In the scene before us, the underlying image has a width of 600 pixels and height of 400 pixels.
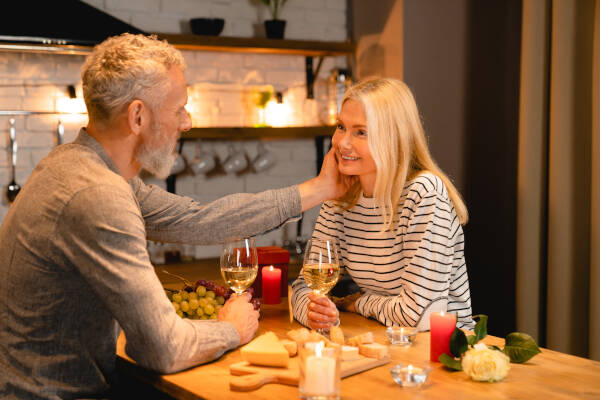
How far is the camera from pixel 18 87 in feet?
10.9

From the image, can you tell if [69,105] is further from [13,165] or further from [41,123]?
[13,165]

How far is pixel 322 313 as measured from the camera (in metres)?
1.82

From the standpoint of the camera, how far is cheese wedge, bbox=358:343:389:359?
1.54 meters

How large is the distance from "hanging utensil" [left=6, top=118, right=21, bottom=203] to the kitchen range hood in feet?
1.73

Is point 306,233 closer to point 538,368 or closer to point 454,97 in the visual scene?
point 454,97

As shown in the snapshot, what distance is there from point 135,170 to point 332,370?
836 mm

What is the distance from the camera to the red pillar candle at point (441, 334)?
154 centimetres

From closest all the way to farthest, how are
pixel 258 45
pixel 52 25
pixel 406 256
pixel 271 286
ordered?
pixel 406 256 < pixel 271 286 < pixel 52 25 < pixel 258 45

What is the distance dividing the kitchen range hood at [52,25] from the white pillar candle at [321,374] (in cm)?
210

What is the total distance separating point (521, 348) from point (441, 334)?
7.2 inches

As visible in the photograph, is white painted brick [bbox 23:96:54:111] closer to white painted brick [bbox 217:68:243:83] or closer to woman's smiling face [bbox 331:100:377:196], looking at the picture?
white painted brick [bbox 217:68:243:83]

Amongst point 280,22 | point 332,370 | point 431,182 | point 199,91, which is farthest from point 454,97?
point 332,370

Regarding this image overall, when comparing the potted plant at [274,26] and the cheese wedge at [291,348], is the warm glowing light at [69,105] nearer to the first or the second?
the potted plant at [274,26]

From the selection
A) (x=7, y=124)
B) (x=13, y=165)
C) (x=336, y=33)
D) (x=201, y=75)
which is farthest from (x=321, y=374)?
(x=336, y=33)
